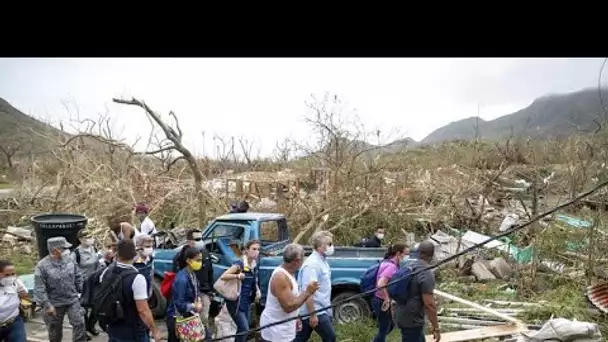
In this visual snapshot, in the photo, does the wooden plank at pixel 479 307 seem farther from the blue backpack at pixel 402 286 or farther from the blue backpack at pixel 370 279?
the blue backpack at pixel 402 286

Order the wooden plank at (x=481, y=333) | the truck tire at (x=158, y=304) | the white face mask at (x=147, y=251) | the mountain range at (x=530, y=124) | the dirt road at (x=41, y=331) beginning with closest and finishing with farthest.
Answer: the white face mask at (x=147, y=251), the wooden plank at (x=481, y=333), the dirt road at (x=41, y=331), the truck tire at (x=158, y=304), the mountain range at (x=530, y=124)

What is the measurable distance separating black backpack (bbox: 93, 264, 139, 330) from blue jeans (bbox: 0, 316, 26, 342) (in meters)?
1.10

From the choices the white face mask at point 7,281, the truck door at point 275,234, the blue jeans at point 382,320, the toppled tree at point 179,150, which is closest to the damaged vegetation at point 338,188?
the toppled tree at point 179,150

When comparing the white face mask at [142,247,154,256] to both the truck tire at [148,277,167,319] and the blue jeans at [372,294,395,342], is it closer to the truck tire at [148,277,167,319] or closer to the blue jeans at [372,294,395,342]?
the truck tire at [148,277,167,319]

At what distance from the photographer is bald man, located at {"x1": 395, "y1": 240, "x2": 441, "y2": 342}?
4.92 metres

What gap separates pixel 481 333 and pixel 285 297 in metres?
3.26

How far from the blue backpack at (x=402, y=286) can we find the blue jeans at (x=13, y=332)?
3.43 metres

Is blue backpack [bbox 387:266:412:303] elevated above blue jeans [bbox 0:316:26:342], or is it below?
above

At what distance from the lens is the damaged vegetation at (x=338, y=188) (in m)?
10.6

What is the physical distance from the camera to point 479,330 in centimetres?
696

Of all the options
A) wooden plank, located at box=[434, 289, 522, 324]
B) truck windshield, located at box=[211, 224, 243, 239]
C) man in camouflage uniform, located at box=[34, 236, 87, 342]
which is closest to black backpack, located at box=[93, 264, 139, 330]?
man in camouflage uniform, located at box=[34, 236, 87, 342]

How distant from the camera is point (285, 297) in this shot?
4.77 meters

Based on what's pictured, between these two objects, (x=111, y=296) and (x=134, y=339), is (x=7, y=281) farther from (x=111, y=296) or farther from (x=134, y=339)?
(x=134, y=339)
